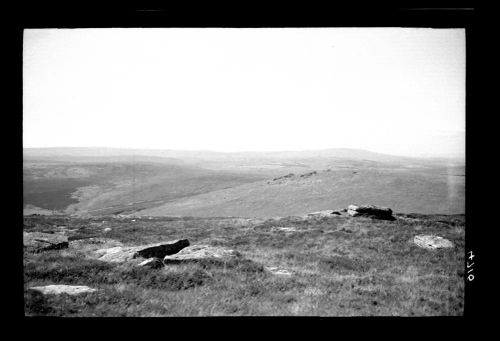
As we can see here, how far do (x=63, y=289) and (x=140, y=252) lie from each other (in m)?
2.75

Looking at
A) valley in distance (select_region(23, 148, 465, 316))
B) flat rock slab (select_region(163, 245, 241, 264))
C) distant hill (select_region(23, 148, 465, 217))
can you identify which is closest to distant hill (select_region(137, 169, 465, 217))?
distant hill (select_region(23, 148, 465, 217))

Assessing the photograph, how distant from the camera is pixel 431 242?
1327 centimetres

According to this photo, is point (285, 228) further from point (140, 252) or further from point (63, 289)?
point (63, 289)

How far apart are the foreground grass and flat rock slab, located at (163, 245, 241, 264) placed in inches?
15.1

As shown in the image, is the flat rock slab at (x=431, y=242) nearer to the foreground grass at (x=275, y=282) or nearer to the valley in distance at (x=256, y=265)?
the valley in distance at (x=256, y=265)

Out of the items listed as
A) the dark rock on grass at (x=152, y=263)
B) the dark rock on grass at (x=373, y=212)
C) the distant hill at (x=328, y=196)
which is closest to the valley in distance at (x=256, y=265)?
the dark rock on grass at (x=152, y=263)

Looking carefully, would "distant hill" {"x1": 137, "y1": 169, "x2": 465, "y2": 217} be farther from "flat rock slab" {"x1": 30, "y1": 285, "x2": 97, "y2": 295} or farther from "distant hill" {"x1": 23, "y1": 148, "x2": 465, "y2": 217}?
"flat rock slab" {"x1": 30, "y1": 285, "x2": 97, "y2": 295}

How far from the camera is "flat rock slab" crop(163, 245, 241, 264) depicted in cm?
1052

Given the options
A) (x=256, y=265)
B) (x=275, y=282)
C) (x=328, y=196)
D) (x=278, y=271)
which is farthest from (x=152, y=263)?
(x=328, y=196)

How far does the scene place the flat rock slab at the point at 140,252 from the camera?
10.7 metres

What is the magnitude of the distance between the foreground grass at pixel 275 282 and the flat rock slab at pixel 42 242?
0.50 m
